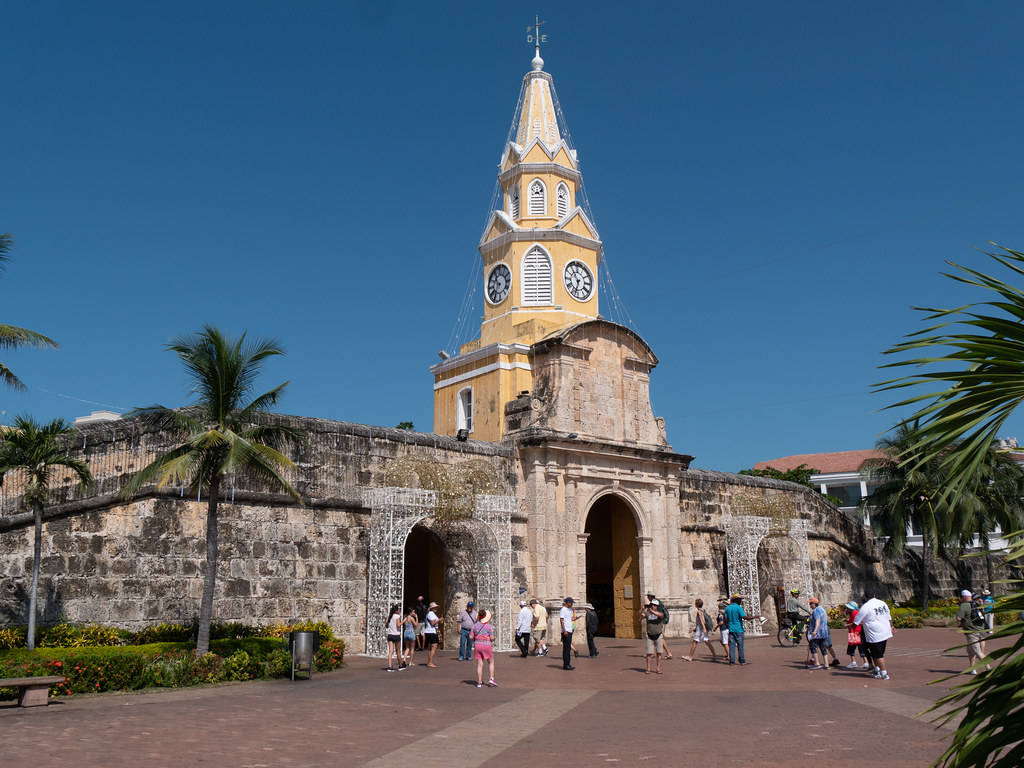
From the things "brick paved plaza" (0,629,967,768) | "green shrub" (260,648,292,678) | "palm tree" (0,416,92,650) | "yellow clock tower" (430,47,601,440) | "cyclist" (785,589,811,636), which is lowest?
"brick paved plaza" (0,629,967,768)

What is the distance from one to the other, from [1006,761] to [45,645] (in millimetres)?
14881

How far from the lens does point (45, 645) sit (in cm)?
1445

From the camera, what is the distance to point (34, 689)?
38.2 ft

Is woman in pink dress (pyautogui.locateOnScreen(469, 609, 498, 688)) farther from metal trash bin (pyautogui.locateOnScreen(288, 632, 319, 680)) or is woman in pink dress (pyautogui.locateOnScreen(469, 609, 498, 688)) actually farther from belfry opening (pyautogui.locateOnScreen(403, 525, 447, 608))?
belfry opening (pyautogui.locateOnScreen(403, 525, 447, 608))

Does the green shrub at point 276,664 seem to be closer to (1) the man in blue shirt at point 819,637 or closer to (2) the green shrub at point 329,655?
(2) the green shrub at point 329,655

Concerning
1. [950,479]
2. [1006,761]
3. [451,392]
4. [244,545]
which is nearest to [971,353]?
[950,479]

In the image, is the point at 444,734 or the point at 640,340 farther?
the point at 640,340

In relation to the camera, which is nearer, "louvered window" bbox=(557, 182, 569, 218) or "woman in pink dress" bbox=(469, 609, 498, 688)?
"woman in pink dress" bbox=(469, 609, 498, 688)

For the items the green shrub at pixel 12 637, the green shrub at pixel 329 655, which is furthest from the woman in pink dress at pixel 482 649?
the green shrub at pixel 12 637

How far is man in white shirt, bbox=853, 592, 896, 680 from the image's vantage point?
47.8 feet

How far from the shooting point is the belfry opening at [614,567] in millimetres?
25359

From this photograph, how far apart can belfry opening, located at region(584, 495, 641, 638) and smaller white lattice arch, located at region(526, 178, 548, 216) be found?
1141cm

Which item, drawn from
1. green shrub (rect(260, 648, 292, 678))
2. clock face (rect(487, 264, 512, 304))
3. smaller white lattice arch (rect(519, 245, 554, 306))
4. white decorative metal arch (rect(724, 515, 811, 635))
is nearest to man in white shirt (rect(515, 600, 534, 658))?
green shrub (rect(260, 648, 292, 678))

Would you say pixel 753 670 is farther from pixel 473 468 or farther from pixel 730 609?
pixel 473 468
